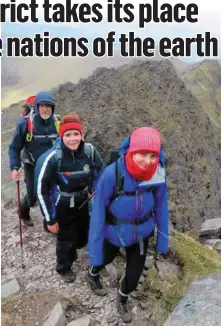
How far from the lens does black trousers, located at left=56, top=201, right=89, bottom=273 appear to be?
8.36 m

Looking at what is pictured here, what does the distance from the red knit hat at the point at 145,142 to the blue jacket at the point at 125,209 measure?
1.39 feet

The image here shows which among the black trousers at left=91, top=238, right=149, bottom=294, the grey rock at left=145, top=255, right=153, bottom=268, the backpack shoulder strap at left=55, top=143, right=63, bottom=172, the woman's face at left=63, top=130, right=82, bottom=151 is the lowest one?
the grey rock at left=145, top=255, right=153, bottom=268

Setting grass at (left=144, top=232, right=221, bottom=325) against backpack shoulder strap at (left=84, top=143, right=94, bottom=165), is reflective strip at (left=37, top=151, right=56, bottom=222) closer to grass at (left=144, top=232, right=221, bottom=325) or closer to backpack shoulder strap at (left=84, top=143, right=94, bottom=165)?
backpack shoulder strap at (left=84, top=143, right=94, bottom=165)

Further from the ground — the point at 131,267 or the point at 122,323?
the point at 131,267

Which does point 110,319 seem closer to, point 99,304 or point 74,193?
point 99,304

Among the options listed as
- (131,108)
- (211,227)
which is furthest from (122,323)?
(131,108)

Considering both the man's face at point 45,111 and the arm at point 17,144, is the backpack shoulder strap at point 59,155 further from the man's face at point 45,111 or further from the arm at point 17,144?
the arm at point 17,144

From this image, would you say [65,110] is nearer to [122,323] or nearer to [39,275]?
[39,275]

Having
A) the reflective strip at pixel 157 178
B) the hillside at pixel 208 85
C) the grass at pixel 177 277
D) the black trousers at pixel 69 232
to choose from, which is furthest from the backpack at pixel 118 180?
the hillside at pixel 208 85

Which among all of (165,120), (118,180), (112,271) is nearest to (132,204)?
(118,180)

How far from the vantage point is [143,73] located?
2717 cm

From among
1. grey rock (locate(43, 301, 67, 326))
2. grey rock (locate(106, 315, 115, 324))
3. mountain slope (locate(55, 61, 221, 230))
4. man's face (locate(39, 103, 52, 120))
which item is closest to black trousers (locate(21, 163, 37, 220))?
man's face (locate(39, 103, 52, 120))

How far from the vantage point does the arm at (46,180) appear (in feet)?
25.2

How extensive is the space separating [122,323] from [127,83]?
19399 mm
